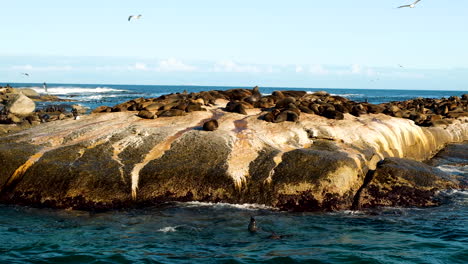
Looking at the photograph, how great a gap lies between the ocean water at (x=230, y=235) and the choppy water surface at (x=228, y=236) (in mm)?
20

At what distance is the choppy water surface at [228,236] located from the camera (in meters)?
9.59

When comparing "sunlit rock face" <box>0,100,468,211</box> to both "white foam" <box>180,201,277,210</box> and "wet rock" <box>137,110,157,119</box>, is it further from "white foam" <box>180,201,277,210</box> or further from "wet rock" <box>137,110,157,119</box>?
"wet rock" <box>137,110,157,119</box>

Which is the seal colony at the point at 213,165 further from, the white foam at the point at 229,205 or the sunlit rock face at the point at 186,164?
the white foam at the point at 229,205

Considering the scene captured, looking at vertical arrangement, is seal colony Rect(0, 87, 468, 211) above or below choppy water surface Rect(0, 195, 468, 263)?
above

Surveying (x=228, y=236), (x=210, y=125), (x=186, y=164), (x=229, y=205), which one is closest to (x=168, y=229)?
(x=228, y=236)

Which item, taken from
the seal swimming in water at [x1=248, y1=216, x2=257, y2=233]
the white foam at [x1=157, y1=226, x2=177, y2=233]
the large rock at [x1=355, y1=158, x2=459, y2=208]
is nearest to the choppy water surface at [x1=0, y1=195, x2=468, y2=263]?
the white foam at [x1=157, y1=226, x2=177, y2=233]

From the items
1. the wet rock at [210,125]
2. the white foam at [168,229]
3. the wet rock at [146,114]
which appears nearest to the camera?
the white foam at [168,229]

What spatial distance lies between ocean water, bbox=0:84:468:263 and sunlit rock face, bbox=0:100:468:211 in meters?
0.58

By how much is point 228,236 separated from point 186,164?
12.2ft

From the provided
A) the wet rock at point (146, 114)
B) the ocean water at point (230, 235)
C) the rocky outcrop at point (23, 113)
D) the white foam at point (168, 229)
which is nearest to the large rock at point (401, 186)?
the ocean water at point (230, 235)

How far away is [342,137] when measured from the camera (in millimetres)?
16750

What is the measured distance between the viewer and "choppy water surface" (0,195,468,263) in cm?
959

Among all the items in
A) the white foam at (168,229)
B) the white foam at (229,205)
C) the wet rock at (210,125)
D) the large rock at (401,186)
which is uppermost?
the wet rock at (210,125)

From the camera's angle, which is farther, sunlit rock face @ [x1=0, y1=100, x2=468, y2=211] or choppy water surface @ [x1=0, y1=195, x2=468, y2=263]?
sunlit rock face @ [x1=0, y1=100, x2=468, y2=211]
